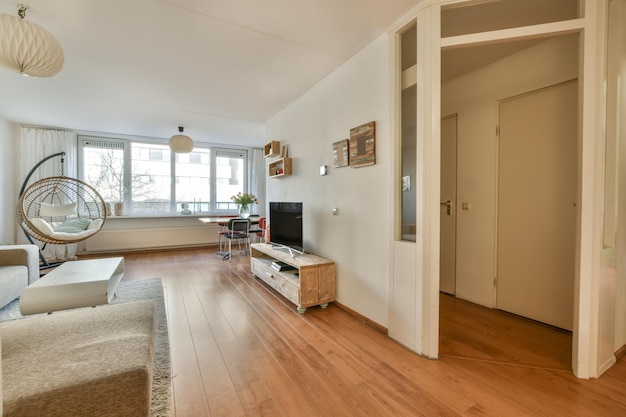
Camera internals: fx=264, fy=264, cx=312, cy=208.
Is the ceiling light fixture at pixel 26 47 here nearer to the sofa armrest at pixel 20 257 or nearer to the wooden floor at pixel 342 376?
the sofa armrest at pixel 20 257

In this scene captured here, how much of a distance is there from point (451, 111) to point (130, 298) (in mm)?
4180

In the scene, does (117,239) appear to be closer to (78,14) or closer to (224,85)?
(224,85)

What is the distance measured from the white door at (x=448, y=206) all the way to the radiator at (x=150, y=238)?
16.7 ft

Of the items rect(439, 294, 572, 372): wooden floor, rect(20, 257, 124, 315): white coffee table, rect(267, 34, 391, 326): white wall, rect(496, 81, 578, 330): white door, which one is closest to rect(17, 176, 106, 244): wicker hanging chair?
rect(20, 257, 124, 315): white coffee table

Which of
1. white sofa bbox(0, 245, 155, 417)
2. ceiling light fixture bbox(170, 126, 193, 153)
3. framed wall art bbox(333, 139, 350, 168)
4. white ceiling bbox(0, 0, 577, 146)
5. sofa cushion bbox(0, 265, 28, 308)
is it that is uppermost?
white ceiling bbox(0, 0, 577, 146)

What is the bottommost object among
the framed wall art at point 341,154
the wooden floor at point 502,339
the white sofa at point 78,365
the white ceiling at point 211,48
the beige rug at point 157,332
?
the wooden floor at point 502,339

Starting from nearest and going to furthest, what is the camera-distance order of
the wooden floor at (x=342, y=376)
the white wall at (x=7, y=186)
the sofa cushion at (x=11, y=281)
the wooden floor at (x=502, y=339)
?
the wooden floor at (x=342, y=376), the wooden floor at (x=502, y=339), the sofa cushion at (x=11, y=281), the white wall at (x=7, y=186)

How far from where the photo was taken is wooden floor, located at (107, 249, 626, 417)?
1418 mm

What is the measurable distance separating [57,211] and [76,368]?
4810 mm

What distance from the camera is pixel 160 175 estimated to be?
5.99 m

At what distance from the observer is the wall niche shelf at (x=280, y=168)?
148 inches

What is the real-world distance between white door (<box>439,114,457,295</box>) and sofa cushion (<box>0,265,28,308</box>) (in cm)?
446

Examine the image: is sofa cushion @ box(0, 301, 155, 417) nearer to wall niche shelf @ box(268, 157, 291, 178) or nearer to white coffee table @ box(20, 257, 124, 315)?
white coffee table @ box(20, 257, 124, 315)

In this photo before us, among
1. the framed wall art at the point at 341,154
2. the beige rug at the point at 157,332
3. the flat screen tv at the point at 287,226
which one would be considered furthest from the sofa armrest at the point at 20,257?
the framed wall art at the point at 341,154
